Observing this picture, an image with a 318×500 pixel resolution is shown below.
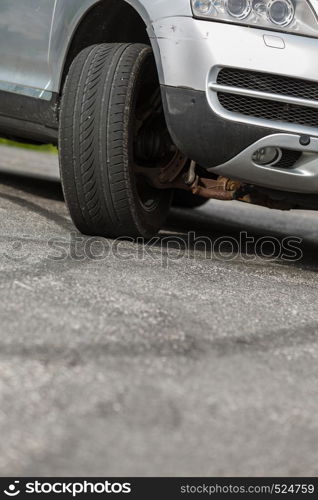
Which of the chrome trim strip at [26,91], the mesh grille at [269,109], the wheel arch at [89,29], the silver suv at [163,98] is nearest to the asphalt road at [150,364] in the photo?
the silver suv at [163,98]

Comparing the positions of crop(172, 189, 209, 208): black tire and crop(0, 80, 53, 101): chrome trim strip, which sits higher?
crop(0, 80, 53, 101): chrome trim strip

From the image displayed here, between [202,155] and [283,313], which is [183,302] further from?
[202,155]

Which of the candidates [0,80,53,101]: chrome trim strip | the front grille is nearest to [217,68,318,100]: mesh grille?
the front grille

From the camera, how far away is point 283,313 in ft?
9.11

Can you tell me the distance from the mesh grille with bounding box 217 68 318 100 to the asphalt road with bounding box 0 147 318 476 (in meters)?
0.69

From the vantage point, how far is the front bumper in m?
3.22

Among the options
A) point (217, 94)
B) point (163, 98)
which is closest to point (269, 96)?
point (217, 94)

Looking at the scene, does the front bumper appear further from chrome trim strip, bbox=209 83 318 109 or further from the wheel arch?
the wheel arch

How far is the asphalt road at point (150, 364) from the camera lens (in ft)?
5.61

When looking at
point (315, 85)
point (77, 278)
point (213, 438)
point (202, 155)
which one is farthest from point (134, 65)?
point (213, 438)

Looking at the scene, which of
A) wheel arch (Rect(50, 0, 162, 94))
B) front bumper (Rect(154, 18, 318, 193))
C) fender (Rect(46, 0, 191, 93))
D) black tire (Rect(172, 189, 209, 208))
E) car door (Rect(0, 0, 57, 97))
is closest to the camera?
front bumper (Rect(154, 18, 318, 193))

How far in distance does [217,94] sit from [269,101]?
0.63 feet

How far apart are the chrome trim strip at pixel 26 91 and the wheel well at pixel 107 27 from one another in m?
0.11
